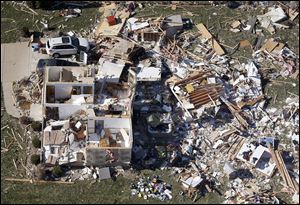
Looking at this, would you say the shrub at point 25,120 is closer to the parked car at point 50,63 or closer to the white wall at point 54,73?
the white wall at point 54,73

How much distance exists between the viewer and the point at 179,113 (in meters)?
29.2

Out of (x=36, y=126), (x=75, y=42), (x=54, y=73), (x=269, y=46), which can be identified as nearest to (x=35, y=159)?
(x=36, y=126)

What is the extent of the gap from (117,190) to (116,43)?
29.6 feet

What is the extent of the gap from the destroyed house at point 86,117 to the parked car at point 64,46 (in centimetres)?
234

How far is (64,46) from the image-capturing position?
102ft

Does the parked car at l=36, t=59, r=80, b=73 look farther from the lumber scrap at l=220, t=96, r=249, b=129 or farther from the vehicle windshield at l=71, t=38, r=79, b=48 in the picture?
the lumber scrap at l=220, t=96, r=249, b=129

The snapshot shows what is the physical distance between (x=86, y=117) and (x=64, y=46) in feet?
16.9

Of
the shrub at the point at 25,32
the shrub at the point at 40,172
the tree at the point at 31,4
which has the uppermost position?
the tree at the point at 31,4

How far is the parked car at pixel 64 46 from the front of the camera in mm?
30875

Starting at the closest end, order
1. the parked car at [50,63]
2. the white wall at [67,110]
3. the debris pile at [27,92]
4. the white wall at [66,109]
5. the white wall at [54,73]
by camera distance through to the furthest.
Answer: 1. the white wall at [66,109]
2. the white wall at [67,110]
3. the white wall at [54,73]
4. the debris pile at [27,92]
5. the parked car at [50,63]

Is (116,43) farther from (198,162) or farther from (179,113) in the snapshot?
(198,162)

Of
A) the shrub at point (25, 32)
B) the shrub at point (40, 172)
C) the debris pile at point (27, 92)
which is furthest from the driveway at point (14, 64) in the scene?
the shrub at point (40, 172)

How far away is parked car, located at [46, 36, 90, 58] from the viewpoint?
30.9 m

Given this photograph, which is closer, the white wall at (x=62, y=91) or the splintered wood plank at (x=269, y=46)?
the white wall at (x=62, y=91)
